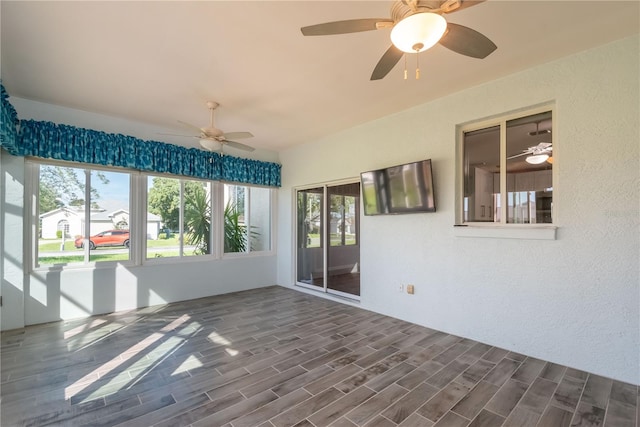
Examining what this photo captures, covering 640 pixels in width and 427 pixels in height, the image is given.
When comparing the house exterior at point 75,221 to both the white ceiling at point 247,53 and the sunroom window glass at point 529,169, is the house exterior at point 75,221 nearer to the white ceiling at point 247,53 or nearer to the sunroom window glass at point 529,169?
the white ceiling at point 247,53

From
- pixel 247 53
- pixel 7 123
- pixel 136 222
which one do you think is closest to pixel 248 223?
pixel 136 222

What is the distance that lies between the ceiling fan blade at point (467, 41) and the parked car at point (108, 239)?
4945 millimetres

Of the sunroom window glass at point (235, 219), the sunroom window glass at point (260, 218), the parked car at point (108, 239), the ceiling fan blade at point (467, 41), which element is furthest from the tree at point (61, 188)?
the ceiling fan blade at point (467, 41)

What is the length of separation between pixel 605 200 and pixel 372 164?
106 inches

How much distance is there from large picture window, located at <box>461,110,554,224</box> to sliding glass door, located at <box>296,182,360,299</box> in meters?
1.86

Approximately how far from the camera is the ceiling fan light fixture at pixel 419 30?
1.64 meters

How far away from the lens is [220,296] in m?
5.34

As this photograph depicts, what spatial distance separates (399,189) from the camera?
4023 mm

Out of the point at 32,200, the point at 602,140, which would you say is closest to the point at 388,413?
the point at 602,140

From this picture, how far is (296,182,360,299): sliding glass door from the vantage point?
5.09 meters

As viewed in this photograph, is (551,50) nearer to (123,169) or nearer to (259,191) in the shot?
(259,191)

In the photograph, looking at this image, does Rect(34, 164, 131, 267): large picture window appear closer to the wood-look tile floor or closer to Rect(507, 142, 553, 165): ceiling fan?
the wood-look tile floor

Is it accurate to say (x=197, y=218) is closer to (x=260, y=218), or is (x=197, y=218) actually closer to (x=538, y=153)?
(x=260, y=218)

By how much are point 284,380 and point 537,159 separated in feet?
11.3
